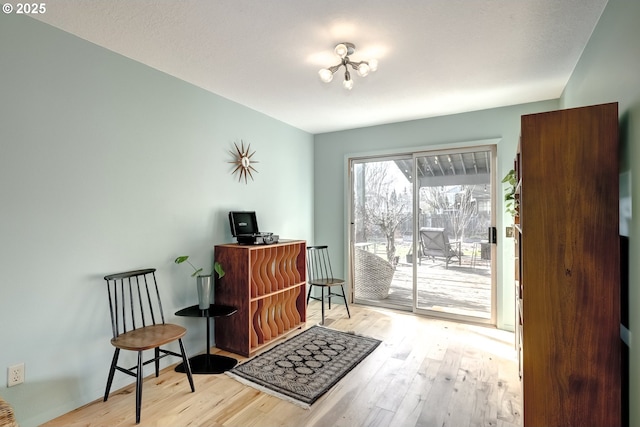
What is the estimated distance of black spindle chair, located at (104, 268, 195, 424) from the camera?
2.15 metres

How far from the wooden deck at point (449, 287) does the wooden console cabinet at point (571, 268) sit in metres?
2.39

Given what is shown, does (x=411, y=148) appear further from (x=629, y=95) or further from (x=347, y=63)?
(x=629, y=95)

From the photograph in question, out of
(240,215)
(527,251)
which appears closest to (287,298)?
(240,215)

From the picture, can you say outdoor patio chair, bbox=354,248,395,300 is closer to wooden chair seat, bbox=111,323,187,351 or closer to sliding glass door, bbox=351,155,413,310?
sliding glass door, bbox=351,155,413,310

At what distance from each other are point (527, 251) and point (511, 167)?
232 centimetres

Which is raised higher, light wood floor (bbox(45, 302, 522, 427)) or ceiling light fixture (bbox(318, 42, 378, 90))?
ceiling light fixture (bbox(318, 42, 378, 90))

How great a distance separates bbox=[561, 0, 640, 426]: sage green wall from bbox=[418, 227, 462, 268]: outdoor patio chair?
237cm

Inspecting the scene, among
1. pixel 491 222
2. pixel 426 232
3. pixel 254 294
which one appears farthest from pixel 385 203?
pixel 254 294

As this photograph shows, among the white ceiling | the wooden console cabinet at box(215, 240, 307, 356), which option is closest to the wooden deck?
the wooden console cabinet at box(215, 240, 307, 356)

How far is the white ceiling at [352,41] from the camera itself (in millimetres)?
1901

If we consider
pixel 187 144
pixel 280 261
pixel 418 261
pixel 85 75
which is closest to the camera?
pixel 85 75

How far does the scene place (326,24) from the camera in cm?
205

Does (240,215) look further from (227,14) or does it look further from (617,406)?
(617,406)

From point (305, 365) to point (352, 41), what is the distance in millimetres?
2617
